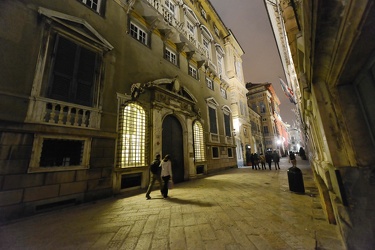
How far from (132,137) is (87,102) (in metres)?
2.49

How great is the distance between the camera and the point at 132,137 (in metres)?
7.61

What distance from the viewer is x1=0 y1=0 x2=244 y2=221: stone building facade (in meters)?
4.54

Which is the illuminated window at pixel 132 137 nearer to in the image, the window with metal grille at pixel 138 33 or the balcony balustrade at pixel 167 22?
the window with metal grille at pixel 138 33

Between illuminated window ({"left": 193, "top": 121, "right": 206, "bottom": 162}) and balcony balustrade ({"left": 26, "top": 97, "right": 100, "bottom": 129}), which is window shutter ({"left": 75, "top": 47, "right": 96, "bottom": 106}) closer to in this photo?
balcony balustrade ({"left": 26, "top": 97, "right": 100, "bottom": 129})

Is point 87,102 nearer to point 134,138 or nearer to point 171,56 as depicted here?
point 134,138

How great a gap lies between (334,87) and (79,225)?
5852mm

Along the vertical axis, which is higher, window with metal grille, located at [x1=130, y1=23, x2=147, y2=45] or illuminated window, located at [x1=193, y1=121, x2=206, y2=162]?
window with metal grille, located at [x1=130, y1=23, x2=147, y2=45]

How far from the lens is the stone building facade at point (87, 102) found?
454cm

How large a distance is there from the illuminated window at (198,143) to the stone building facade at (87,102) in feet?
0.57

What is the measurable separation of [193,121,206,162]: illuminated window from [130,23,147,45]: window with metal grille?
700 centimetres

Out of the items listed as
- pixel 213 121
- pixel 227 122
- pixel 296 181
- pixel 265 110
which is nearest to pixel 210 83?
pixel 213 121

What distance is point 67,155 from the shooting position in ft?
17.7

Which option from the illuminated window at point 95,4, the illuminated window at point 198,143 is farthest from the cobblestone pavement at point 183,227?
the illuminated window at point 95,4

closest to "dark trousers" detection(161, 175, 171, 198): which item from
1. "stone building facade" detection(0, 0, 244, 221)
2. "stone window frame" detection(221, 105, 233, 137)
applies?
"stone building facade" detection(0, 0, 244, 221)
